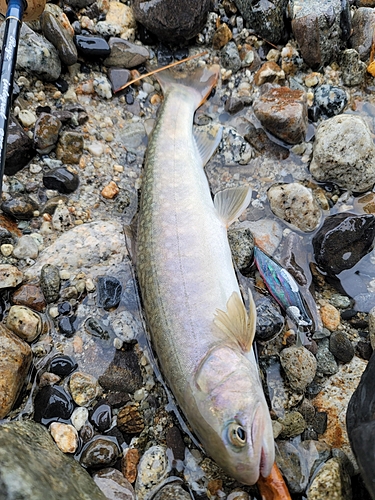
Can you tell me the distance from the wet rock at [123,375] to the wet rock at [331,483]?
1558 mm

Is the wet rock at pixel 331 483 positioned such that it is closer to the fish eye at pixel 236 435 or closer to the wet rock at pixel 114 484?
the fish eye at pixel 236 435

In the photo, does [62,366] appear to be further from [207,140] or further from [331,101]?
[331,101]

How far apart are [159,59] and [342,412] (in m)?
4.39

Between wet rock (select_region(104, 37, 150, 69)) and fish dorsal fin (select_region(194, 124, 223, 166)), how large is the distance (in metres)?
1.25

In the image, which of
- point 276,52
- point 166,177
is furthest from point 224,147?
point 276,52

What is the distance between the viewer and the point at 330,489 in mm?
3025

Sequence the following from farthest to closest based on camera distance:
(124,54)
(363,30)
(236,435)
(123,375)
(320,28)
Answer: (124,54) < (363,30) < (320,28) < (123,375) < (236,435)

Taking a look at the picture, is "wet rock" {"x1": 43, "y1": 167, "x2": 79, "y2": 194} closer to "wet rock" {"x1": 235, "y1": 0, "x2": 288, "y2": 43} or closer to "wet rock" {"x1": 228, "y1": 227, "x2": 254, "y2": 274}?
"wet rock" {"x1": 228, "y1": 227, "x2": 254, "y2": 274}

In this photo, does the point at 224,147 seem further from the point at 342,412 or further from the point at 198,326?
the point at 342,412

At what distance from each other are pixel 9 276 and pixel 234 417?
2.29 metres

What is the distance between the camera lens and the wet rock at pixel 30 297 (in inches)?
149

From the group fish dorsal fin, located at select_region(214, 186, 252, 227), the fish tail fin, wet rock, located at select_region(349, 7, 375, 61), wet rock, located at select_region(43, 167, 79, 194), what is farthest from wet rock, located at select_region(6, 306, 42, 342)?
wet rock, located at select_region(349, 7, 375, 61)

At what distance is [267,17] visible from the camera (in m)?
5.00

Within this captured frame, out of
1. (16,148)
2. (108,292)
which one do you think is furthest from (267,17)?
(108,292)
